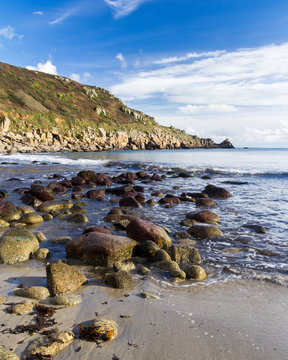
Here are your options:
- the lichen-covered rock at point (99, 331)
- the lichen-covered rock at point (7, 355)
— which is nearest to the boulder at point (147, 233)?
the lichen-covered rock at point (99, 331)

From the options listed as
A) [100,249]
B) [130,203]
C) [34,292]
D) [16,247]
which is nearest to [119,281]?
[100,249]

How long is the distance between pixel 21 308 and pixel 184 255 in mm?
2495

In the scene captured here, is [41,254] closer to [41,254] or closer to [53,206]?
[41,254]

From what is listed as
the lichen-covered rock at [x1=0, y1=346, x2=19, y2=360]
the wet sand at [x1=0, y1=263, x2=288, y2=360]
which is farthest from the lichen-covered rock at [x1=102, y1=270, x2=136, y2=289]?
the lichen-covered rock at [x1=0, y1=346, x2=19, y2=360]

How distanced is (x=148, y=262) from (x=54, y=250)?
5.49ft

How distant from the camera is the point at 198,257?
4.17 meters

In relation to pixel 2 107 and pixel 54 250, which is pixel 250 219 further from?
pixel 2 107

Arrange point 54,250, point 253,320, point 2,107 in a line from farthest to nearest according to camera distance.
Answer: point 2,107 → point 54,250 → point 253,320

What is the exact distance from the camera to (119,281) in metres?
3.23

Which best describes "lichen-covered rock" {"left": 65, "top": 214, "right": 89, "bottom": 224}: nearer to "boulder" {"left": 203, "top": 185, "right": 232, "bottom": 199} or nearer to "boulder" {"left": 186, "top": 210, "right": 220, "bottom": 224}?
"boulder" {"left": 186, "top": 210, "right": 220, "bottom": 224}

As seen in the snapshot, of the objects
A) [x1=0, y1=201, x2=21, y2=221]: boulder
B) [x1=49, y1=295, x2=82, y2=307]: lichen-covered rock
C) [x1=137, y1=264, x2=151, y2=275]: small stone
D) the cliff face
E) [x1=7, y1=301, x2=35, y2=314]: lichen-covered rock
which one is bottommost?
[x1=137, y1=264, x2=151, y2=275]: small stone

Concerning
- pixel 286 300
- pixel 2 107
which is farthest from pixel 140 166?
→ pixel 2 107

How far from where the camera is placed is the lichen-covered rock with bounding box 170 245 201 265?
13.5ft

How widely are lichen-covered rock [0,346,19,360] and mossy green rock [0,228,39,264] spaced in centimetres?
215
